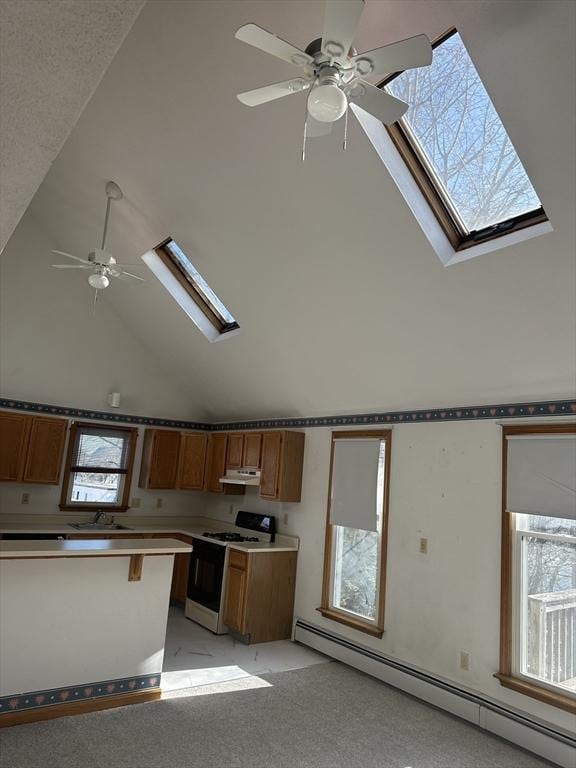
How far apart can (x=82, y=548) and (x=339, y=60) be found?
3.16 metres

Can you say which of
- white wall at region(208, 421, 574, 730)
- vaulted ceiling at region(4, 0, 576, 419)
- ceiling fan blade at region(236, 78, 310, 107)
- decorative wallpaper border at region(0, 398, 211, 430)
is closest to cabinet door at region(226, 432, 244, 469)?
decorative wallpaper border at region(0, 398, 211, 430)

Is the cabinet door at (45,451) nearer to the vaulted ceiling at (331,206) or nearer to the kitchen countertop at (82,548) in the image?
the vaulted ceiling at (331,206)

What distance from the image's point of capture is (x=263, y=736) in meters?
3.36

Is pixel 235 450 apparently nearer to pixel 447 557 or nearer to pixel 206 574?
pixel 206 574

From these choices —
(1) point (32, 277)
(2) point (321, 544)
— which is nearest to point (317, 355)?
(2) point (321, 544)

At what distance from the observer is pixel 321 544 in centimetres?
535

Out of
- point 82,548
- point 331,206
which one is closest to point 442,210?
point 331,206

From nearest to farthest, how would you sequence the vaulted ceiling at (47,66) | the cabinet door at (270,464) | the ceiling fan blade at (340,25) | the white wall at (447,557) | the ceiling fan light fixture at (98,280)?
the vaulted ceiling at (47,66), the ceiling fan blade at (340,25), the white wall at (447,557), the ceiling fan light fixture at (98,280), the cabinet door at (270,464)

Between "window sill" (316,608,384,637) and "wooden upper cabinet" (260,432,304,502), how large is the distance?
119cm

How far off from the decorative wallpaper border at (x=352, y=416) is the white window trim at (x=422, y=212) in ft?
3.95

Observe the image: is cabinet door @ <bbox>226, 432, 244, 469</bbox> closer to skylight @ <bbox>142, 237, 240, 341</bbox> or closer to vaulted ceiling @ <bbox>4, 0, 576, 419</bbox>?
skylight @ <bbox>142, 237, 240, 341</bbox>

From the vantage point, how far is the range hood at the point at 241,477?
6134 millimetres

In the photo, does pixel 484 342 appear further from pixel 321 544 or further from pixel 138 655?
pixel 138 655

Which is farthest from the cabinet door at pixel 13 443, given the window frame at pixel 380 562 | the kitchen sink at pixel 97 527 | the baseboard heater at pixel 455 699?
the baseboard heater at pixel 455 699
